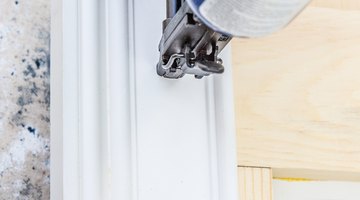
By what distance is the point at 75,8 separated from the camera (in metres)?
0.70

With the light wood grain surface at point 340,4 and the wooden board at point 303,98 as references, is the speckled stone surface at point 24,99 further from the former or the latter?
the light wood grain surface at point 340,4

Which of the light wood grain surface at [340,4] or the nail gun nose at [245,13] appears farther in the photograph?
the light wood grain surface at [340,4]

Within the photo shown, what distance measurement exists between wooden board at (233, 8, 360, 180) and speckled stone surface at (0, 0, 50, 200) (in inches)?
8.7

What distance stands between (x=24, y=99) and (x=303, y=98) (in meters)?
0.32

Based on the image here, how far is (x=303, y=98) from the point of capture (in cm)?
76

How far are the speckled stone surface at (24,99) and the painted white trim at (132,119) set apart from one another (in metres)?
0.05

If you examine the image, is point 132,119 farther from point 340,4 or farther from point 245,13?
point 340,4

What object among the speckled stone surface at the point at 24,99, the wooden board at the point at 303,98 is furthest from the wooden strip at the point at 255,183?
the speckled stone surface at the point at 24,99

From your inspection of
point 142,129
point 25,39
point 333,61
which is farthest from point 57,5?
point 333,61

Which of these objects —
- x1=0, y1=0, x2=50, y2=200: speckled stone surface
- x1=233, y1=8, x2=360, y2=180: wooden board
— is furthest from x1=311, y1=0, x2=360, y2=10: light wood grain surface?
x1=0, y1=0, x2=50, y2=200: speckled stone surface

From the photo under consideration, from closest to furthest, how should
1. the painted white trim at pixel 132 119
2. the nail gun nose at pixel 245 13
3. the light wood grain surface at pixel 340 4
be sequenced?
1. the nail gun nose at pixel 245 13
2. the painted white trim at pixel 132 119
3. the light wood grain surface at pixel 340 4

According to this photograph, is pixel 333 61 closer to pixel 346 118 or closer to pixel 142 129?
pixel 346 118

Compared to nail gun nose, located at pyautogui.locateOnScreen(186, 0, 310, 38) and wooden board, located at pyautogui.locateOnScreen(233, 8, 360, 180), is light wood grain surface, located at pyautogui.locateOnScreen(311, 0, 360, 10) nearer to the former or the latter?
wooden board, located at pyautogui.locateOnScreen(233, 8, 360, 180)

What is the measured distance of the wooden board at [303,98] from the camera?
742 mm
